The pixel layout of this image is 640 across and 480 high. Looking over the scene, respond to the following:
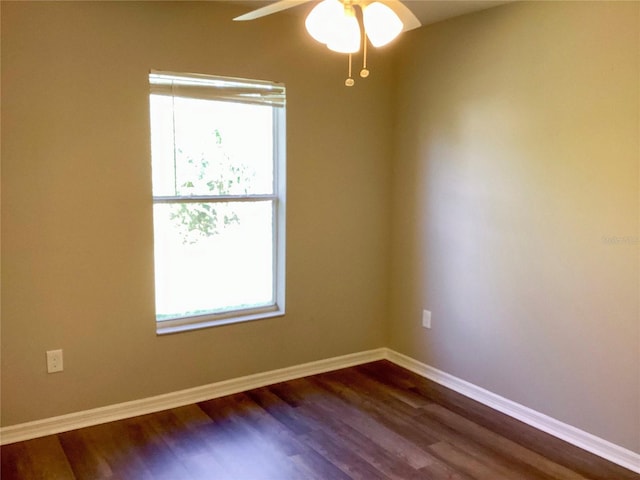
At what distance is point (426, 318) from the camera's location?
12.2ft

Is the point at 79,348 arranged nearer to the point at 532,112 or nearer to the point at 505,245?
the point at 505,245

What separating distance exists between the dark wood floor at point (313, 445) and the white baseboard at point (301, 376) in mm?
55

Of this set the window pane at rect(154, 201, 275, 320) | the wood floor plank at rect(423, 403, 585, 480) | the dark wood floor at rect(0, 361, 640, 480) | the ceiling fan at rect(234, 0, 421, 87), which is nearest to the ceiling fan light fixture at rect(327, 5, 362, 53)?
the ceiling fan at rect(234, 0, 421, 87)

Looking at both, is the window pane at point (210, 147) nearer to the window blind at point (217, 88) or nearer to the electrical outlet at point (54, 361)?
the window blind at point (217, 88)

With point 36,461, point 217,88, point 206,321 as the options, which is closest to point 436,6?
point 217,88

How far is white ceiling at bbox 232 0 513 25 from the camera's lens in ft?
9.87

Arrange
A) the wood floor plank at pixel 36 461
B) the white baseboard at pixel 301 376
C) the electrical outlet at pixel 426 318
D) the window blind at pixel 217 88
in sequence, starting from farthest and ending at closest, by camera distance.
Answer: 1. the electrical outlet at pixel 426 318
2. the window blind at pixel 217 88
3. the white baseboard at pixel 301 376
4. the wood floor plank at pixel 36 461

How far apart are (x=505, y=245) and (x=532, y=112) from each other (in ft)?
2.46

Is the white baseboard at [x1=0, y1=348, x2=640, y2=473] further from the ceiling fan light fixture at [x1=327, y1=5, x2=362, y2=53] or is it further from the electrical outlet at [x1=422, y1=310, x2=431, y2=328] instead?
the ceiling fan light fixture at [x1=327, y1=5, x2=362, y2=53]

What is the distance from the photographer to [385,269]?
Answer: 3.98 m

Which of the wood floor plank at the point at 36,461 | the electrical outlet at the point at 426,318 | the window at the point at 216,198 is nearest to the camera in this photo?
the wood floor plank at the point at 36,461

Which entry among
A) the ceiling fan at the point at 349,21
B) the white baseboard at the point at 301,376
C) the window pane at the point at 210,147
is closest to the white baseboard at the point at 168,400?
the white baseboard at the point at 301,376

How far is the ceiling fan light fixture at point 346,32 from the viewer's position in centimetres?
192

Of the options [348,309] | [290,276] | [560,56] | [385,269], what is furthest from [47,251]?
[560,56]
